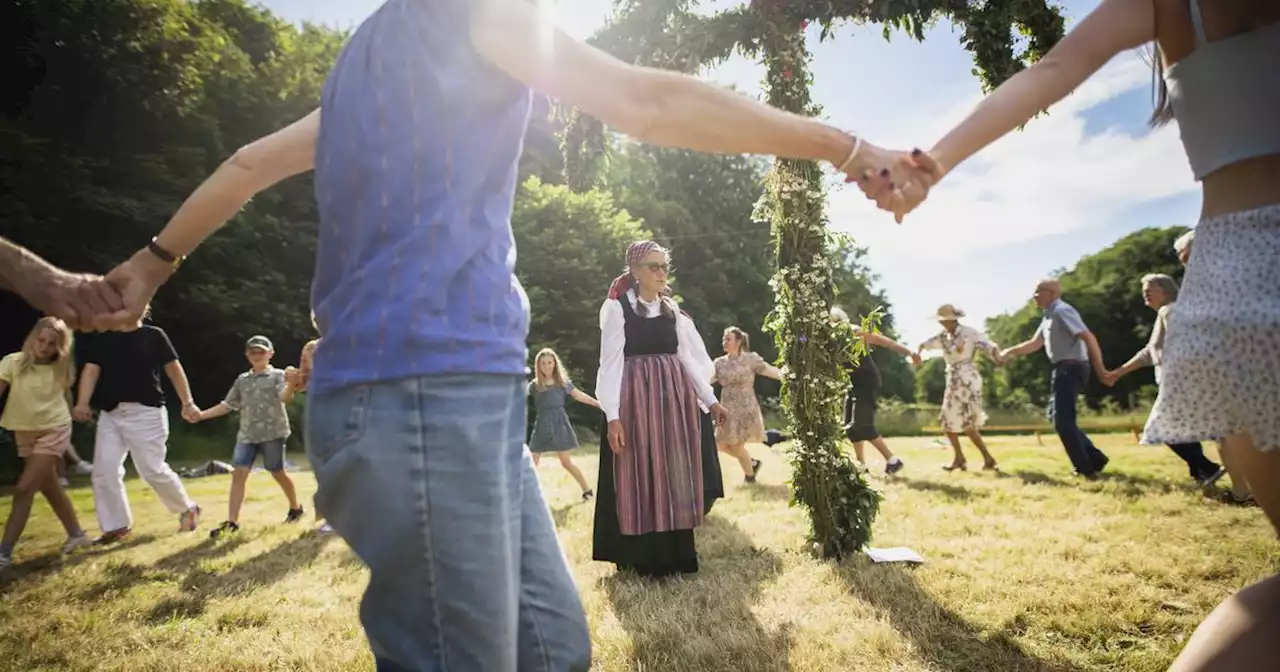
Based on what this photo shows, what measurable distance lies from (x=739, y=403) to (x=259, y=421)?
20.0 feet

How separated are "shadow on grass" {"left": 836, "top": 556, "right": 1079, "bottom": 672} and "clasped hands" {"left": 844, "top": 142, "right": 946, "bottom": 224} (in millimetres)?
2372

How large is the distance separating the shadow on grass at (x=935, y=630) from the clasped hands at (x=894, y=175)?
7.78 feet

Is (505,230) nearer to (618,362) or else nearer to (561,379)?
(618,362)

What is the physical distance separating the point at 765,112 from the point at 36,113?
80.4ft

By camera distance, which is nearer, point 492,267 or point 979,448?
point 492,267

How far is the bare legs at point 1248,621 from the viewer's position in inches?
47.6

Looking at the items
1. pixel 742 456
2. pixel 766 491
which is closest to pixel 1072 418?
pixel 766 491

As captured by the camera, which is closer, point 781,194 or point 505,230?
point 505,230

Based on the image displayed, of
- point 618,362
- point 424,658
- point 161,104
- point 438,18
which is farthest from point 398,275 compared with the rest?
point 161,104

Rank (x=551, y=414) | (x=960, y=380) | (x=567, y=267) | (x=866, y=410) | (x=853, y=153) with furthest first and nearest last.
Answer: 1. (x=567, y=267)
2. (x=960, y=380)
3. (x=866, y=410)
4. (x=551, y=414)
5. (x=853, y=153)

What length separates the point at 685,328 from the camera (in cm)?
548

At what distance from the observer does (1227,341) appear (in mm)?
1291

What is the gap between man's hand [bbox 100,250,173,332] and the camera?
5.77 ft

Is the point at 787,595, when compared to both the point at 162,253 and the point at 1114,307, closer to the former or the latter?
the point at 162,253
